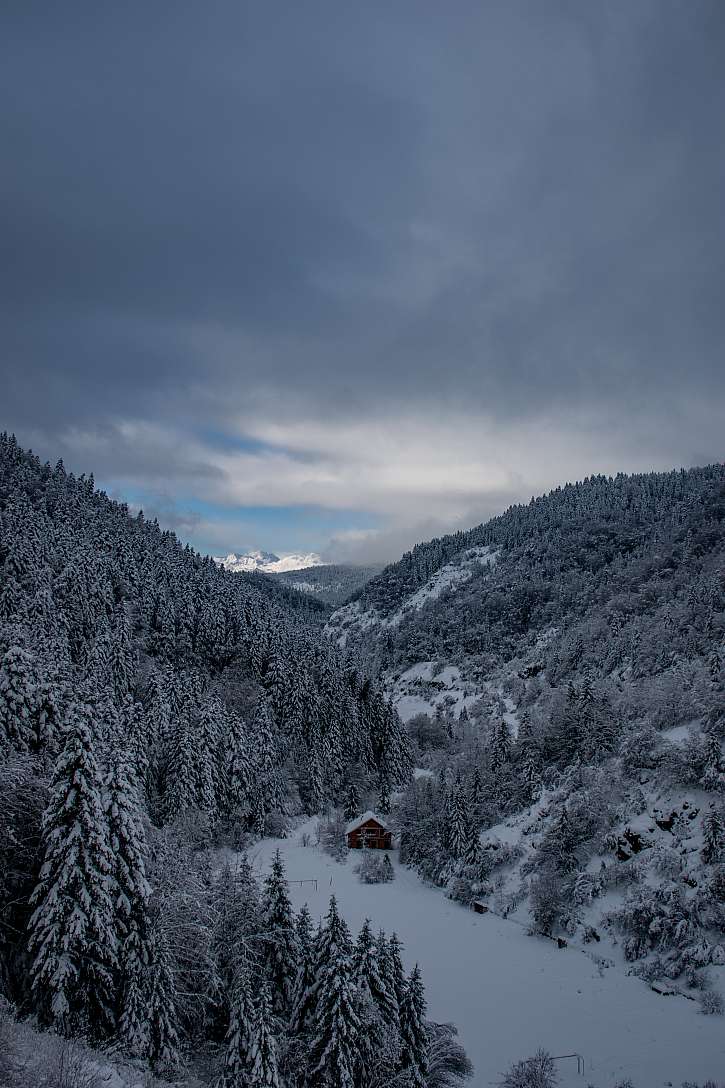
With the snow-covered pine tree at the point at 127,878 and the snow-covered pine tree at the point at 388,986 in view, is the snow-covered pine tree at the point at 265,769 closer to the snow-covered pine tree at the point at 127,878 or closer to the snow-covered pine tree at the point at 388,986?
the snow-covered pine tree at the point at 388,986

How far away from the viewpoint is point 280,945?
24.7m

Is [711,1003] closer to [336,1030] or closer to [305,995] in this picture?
[336,1030]

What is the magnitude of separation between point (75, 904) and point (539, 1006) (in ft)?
86.5

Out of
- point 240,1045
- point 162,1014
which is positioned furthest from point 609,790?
point 162,1014

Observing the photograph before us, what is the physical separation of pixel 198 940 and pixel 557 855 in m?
29.3

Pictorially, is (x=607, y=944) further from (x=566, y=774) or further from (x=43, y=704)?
(x=43, y=704)

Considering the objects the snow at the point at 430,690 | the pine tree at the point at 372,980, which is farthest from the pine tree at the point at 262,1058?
the snow at the point at 430,690

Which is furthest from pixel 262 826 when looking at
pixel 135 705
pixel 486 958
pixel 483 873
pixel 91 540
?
pixel 91 540

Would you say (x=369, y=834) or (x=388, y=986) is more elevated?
(x=388, y=986)

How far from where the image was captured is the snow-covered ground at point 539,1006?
24.7 m

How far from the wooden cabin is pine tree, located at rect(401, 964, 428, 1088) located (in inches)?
1435

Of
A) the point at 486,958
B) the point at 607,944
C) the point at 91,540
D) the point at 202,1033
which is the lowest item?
the point at 486,958

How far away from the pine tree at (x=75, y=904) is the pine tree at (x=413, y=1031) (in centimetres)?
1180

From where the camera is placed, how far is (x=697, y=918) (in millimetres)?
30922
